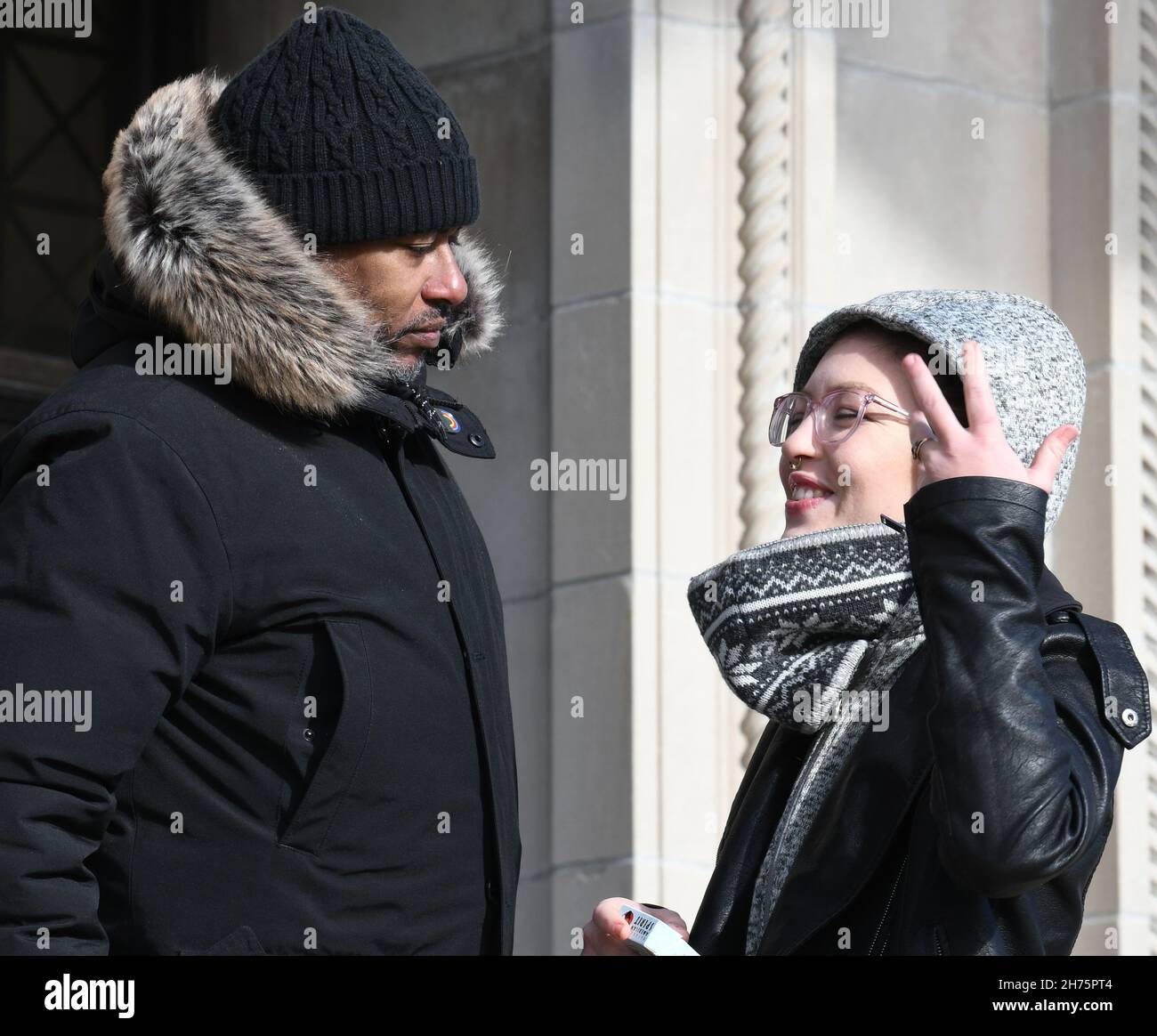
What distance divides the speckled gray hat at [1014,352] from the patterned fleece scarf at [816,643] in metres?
0.22

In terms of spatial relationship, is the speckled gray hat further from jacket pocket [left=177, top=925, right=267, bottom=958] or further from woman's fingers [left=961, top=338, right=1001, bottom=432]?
jacket pocket [left=177, top=925, right=267, bottom=958]

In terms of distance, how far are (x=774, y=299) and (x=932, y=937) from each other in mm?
2607

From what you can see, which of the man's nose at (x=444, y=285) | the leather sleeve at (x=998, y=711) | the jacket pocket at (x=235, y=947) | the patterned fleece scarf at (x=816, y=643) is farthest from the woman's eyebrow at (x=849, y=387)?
the jacket pocket at (x=235, y=947)

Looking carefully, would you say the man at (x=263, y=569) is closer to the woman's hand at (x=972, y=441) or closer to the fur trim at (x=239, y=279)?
the fur trim at (x=239, y=279)

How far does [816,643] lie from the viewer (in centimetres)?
302

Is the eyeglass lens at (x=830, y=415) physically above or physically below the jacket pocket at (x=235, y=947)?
above

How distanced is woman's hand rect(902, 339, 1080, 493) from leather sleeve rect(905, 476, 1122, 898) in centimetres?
→ 3

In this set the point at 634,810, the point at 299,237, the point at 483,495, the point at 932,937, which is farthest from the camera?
the point at 483,495

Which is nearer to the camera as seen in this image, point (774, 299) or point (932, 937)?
point (932, 937)

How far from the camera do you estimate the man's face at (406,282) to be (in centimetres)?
314

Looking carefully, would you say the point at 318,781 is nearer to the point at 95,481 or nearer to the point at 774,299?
the point at 95,481
